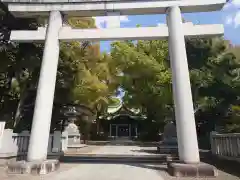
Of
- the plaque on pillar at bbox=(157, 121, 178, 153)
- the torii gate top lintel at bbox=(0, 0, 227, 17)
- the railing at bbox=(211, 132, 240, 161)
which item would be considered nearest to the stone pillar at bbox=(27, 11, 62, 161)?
the torii gate top lintel at bbox=(0, 0, 227, 17)

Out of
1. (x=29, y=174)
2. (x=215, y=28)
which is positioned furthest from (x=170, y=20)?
(x=29, y=174)

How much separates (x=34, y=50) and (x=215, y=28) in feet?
30.3

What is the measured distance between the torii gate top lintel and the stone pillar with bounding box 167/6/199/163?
43 centimetres

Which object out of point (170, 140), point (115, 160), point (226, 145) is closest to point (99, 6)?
point (115, 160)

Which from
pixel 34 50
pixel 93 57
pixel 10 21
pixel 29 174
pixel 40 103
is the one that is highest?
pixel 93 57

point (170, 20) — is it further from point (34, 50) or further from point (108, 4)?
point (34, 50)

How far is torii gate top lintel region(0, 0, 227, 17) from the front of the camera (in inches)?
324

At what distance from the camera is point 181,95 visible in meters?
7.32

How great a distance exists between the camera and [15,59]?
40.3 feet

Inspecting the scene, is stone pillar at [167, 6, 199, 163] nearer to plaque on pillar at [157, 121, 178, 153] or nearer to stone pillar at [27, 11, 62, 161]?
stone pillar at [27, 11, 62, 161]

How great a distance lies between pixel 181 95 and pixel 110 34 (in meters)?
3.38

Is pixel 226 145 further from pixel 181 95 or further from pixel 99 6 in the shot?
pixel 99 6

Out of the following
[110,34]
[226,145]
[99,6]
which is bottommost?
[226,145]

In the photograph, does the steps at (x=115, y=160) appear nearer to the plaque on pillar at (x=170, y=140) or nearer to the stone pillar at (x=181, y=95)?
the plaque on pillar at (x=170, y=140)
